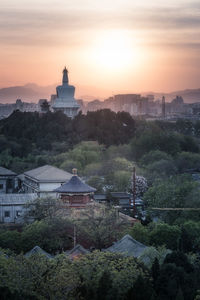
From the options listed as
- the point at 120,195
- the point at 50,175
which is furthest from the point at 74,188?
the point at 50,175

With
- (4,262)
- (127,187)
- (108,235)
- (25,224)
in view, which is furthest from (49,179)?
(4,262)

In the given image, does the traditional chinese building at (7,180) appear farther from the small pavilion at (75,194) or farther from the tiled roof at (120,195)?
the small pavilion at (75,194)

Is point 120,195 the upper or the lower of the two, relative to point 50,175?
lower

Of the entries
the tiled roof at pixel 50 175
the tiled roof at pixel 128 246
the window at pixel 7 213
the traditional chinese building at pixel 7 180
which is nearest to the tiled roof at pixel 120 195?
the tiled roof at pixel 50 175

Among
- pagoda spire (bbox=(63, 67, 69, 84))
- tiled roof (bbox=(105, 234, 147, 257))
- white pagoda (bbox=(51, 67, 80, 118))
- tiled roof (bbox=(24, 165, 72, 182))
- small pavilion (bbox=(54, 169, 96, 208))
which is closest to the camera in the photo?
tiled roof (bbox=(105, 234, 147, 257))

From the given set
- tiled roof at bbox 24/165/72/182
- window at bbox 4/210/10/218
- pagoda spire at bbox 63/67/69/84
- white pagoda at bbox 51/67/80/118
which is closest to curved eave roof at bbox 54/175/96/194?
window at bbox 4/210/10/218

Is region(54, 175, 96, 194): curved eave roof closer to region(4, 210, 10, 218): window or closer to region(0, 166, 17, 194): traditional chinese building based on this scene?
→ region(4, 210, 10, 218): window

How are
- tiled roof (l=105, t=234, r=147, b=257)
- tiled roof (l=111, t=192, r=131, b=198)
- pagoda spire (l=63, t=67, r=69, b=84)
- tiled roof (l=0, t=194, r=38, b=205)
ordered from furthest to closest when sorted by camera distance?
pagoda spire (l=63, t=67, r=69, b=84) < tiled roof (l=111, t=192, r=131, b=198) < tiled roof (l=0, t=194, r=38, b=205) < tiled roof (l=105, t=234, r=147, b=257)

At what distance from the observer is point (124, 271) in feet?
88.4

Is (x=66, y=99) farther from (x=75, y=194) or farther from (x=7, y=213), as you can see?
(x=75, y=194)

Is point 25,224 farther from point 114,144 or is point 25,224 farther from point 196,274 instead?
point 114,144

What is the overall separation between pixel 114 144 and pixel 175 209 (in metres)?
36.6

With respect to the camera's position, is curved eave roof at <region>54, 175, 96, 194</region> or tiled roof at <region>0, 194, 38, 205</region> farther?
tiled roof at <region>0, 194, 38, 205</region>

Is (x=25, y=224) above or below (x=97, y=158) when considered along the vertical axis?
below
